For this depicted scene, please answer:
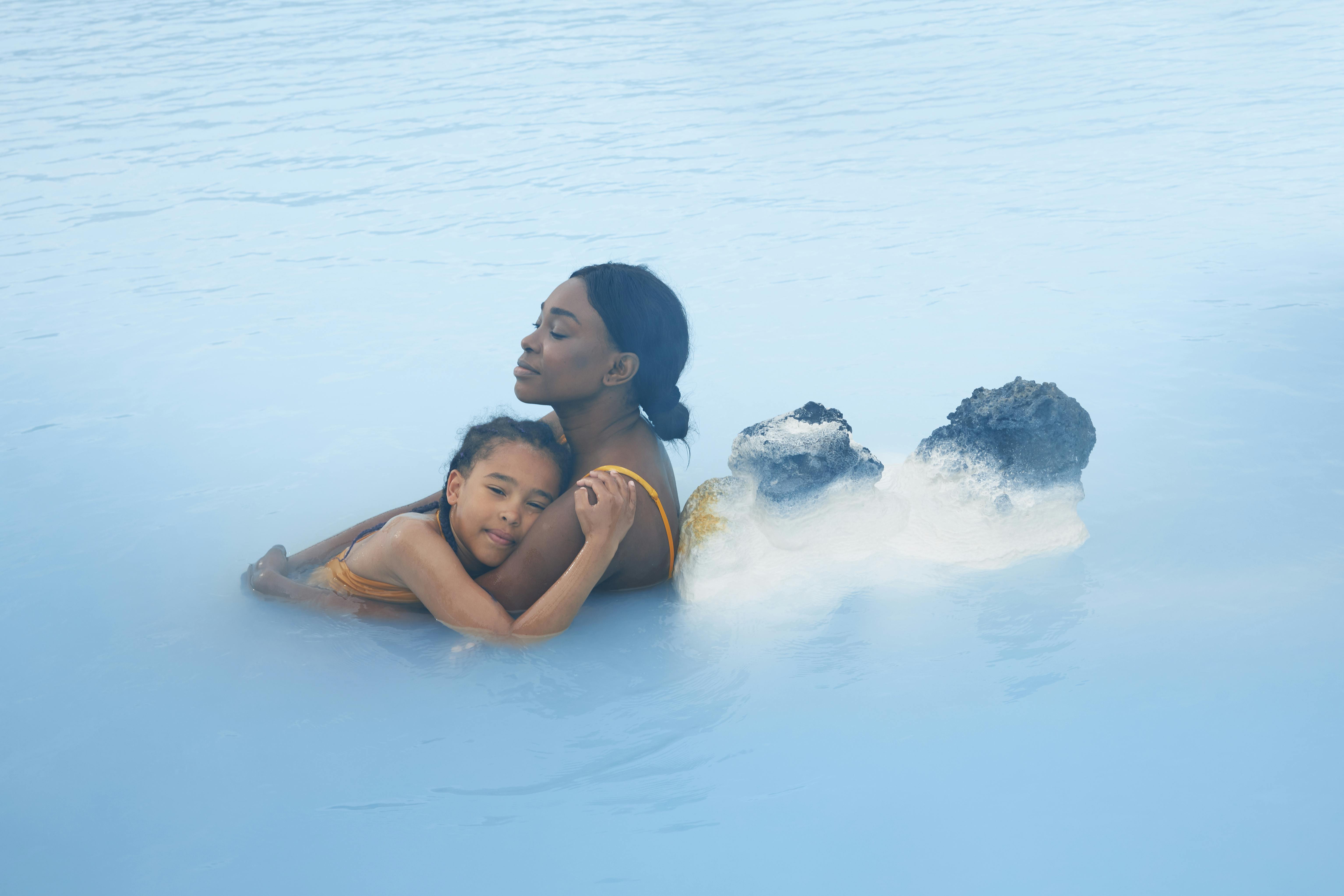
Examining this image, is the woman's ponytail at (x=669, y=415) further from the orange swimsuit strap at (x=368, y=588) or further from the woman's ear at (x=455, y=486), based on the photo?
the orange swimsuit strap at (x=368, y=588)

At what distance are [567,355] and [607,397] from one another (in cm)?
21

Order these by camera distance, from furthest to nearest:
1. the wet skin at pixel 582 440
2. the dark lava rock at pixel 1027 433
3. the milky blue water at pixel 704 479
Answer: the dark lava rock at pixel 1027 433 → the wet skin at pixel 582 440 → the milky blue water at pixel 704 479

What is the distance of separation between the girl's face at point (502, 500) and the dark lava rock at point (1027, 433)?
1.43 meters

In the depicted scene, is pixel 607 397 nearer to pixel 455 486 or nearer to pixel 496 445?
pixel 496 445

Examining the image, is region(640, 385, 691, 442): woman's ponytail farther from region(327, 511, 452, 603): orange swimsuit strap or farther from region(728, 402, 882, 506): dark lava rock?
region(327, 511, 452, 603): orange swimsuit strap

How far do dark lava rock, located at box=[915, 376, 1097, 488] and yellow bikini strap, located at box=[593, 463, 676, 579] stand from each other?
1.05 m

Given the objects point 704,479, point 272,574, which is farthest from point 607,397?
point 272,574

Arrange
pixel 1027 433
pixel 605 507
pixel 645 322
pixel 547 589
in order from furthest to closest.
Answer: pixel 1027 433
pixel 645 322
pixel 547 589
pixel 605 507

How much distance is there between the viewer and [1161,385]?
4988 mm

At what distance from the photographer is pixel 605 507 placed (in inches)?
118

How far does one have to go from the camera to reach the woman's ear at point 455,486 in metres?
3.34

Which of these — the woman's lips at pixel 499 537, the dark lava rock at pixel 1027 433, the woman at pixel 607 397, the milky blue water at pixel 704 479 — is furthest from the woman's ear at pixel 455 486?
the dark lava rock at pixel 1027 433

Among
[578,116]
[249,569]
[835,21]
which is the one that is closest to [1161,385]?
[249,569]

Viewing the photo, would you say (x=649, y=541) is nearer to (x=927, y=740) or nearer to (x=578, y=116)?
(x=927, y=740)
